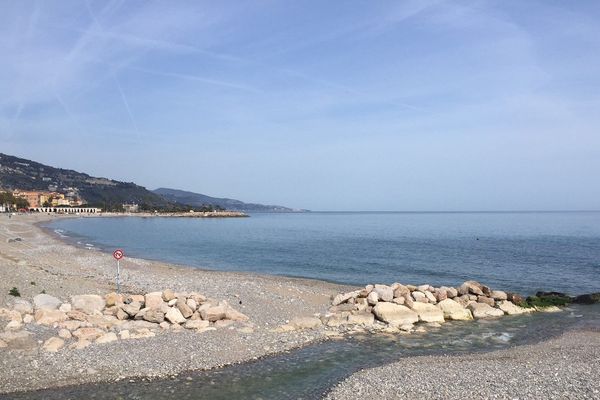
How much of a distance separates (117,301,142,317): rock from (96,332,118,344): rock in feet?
7.57

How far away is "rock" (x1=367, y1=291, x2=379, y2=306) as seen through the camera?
888 inches

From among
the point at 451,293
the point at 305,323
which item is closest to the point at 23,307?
the point at 305,323

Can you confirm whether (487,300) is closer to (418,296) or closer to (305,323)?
(418,296)

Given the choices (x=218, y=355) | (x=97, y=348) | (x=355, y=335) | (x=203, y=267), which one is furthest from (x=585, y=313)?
(x=203, y=267)

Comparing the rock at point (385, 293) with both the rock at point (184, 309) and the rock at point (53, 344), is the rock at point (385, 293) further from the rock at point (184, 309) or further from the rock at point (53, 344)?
the rock at point (53, 344)

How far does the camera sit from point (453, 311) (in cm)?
2270

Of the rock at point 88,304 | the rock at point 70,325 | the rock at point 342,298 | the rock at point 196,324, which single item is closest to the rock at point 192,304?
the rock at point 196,324

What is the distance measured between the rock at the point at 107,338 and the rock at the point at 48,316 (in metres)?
2.37

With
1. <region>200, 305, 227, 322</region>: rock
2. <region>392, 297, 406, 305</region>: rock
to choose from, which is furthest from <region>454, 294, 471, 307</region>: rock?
<region>200, 305, 227, 322</region>: rock

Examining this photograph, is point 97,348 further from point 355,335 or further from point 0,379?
point 355,335

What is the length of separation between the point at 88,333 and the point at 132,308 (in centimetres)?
278

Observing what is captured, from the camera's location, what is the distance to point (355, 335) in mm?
18625

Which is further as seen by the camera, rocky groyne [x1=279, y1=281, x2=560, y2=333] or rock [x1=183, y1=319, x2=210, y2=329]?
rocky groyne [x1=279, y1=281, x2=560, y2=333]

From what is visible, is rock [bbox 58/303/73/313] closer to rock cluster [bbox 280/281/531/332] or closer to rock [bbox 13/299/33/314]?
rock [bbox 13/299/33/314]
